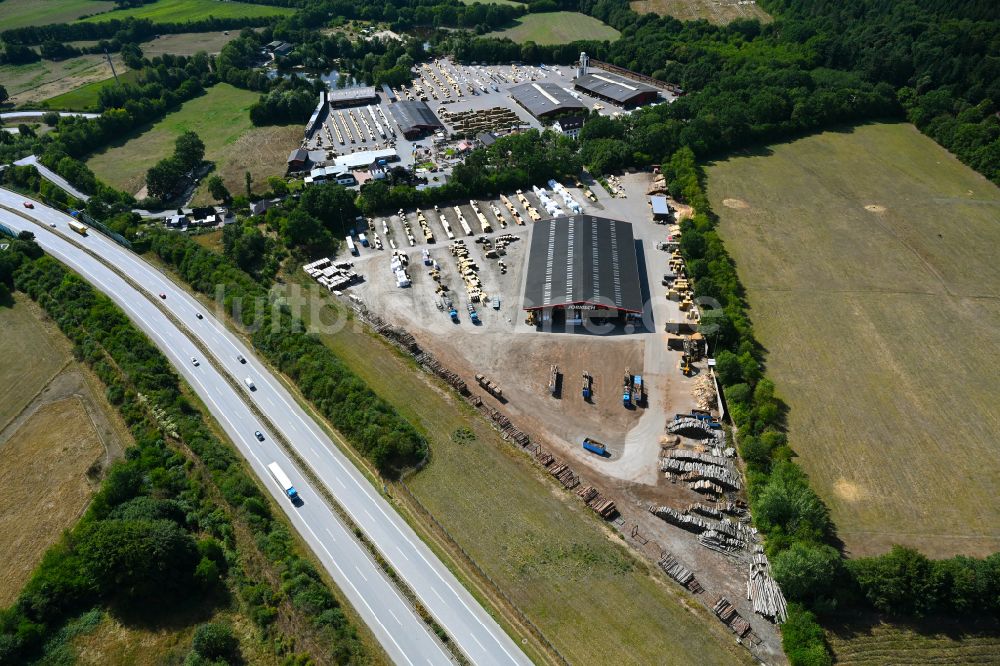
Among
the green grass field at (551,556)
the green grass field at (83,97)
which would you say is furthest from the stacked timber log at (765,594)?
the green grass field at (83,97)

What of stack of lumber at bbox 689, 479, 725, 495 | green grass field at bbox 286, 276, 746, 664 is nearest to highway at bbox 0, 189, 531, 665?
green grass field at bbox 286, 276, 746, 664

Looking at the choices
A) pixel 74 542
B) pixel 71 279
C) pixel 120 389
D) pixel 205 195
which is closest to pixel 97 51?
pixel 205 195

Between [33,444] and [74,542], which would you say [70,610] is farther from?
[33,444]

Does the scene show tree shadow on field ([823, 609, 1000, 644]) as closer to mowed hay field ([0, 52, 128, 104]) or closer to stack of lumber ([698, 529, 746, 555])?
stack of lumber ([698, 529, 746, 555])

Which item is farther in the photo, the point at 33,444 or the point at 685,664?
the point at 33,444

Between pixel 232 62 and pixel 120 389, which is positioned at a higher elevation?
pixel 232 62

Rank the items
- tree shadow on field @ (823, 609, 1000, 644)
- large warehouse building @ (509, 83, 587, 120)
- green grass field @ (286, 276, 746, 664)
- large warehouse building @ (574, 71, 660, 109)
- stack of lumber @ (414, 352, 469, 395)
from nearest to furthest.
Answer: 1. green grass field @ (286, 276, 746, 664)
2. tree shadow on field @ (823, 609, 1000, 644)
3. stack of lumber @ (414, 352, 469, 395)
4. large warehouse building @ (509, 83, 587, 120)
5. large warehouse building @ (574, 71, 660, 109)

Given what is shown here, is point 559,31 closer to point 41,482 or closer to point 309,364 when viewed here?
point 309,364
